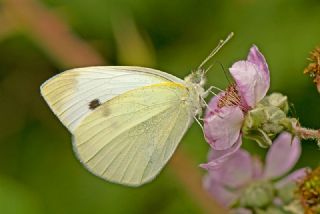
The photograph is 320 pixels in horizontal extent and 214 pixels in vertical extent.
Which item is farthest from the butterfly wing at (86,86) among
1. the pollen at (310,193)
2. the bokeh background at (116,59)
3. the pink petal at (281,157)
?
the bokeh background at (116,59)

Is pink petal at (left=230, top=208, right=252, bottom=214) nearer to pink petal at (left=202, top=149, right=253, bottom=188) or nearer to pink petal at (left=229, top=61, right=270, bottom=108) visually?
pink petal at (left=202, top=149, right=253, bottom=188)

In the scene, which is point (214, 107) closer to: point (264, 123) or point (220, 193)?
point (264, 123)

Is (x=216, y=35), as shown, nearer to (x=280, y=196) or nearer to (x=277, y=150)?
(x=277, y=150)

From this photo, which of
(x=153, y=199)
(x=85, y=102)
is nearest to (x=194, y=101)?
(x=85, y=102)

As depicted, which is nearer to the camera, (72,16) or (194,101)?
(194,101)

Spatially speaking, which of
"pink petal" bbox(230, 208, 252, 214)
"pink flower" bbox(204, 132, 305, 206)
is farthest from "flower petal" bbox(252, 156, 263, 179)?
"pink petal" bbox(230, 208, 252, 214)

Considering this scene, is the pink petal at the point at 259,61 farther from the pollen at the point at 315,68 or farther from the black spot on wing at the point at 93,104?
the black spot on wing at the point at 93,104
